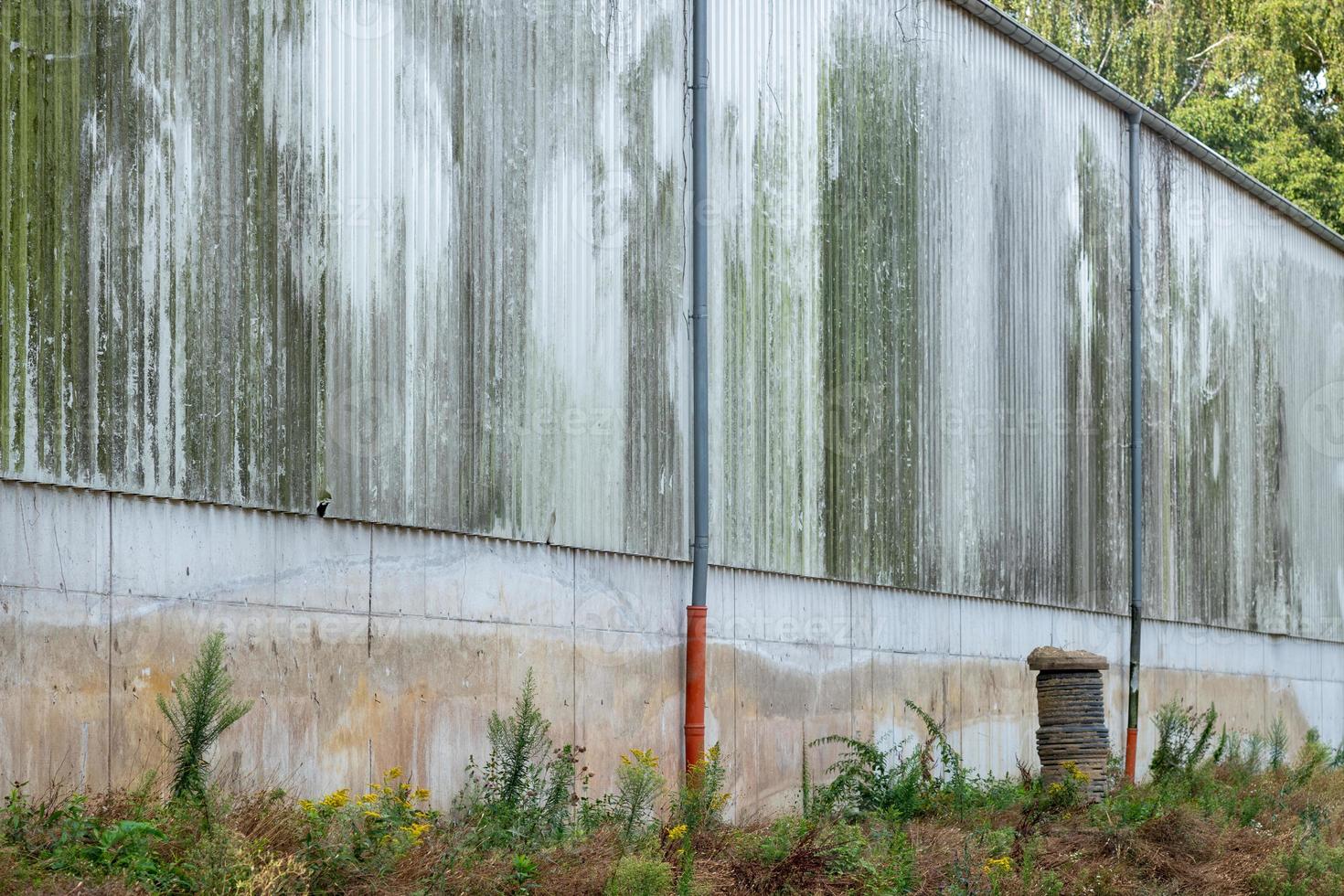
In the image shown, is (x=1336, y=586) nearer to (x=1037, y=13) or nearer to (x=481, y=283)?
(x=1037, y=13)

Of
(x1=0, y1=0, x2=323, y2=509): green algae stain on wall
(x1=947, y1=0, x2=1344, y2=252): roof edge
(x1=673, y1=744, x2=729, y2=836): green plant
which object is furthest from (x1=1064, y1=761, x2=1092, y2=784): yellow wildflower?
(x1=947, y1=0, x2=1344, y2=252): roof edge

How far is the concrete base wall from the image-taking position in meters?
10.2

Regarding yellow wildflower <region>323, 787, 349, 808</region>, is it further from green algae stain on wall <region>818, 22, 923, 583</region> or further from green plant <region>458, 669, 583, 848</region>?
green algae stain on wall <region>818, 22, 923, 583</region>

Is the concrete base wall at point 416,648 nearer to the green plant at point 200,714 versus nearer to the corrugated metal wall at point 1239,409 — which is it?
the green plant at point 200,714

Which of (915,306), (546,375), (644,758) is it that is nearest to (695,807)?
(644,758)

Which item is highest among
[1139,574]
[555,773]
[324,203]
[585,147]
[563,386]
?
[585,147]

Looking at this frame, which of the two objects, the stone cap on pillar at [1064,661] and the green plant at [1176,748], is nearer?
the stone cap on pillar at [1064,661]

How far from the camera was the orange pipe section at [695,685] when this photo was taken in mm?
15117

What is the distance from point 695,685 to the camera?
15211mm

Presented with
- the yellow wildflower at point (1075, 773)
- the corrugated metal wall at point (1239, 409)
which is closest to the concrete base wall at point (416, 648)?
the yellow wildflower at point (1075, 773)

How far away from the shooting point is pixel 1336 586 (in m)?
29.6

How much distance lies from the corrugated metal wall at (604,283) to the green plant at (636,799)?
78.8 inches

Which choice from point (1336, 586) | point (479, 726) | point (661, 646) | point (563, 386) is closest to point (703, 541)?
point (661, 646)

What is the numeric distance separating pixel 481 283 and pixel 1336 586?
20.5 meters
